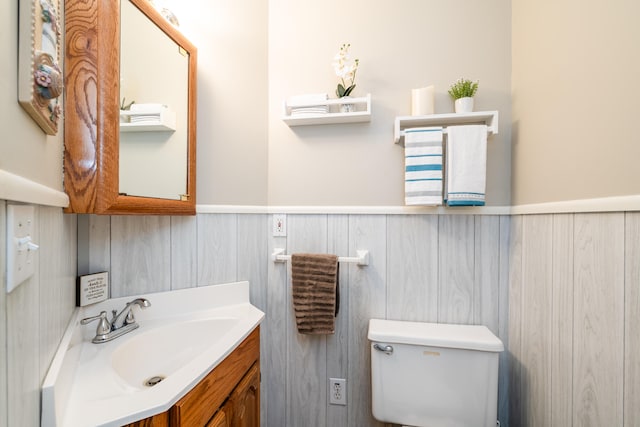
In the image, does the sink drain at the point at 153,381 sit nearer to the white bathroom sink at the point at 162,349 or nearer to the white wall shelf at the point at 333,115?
the white bathroom sink at the point at 162,349

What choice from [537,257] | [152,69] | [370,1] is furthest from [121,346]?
[370,1]

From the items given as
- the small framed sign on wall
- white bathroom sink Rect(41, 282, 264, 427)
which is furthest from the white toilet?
the small framed sign on wall

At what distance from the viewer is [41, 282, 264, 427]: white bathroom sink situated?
1.83 feet

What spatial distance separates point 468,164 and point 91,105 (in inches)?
54.1

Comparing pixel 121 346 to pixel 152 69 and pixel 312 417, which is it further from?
pixel 312 417

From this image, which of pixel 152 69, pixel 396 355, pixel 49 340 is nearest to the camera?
pixel 49 340

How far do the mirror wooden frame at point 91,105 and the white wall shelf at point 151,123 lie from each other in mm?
63

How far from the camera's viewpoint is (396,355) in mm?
1191

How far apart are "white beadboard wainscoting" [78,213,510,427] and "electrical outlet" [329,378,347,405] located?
26 millimetres

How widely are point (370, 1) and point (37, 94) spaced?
1474mm

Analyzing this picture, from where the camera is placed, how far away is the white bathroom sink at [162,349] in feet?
2.77

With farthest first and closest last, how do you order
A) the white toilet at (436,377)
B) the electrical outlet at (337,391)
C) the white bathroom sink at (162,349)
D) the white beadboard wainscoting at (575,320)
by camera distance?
the electrical outlet at (337,391)
the white toilet at (436,377)
the white bathroom sink at (162,349)
the white beadboard wainscoting at (575,320)

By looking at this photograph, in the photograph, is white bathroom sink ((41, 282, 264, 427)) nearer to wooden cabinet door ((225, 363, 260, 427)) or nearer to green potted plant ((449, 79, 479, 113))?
wooden cabinet door ((225, 363, 260, 427))

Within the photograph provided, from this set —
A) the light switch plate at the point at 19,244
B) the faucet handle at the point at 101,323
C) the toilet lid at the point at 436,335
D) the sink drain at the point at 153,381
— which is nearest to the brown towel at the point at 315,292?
the toilet lid at the point at 436,335
